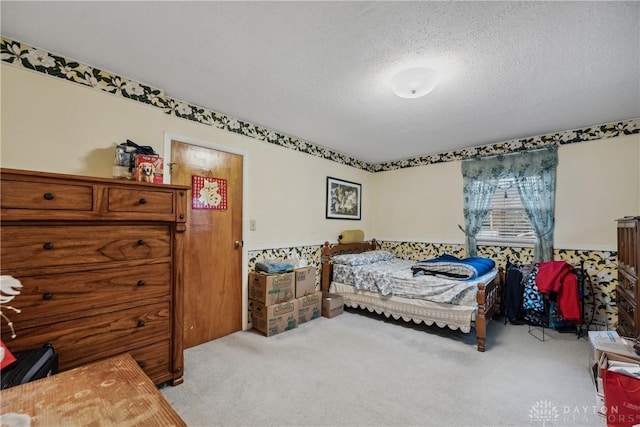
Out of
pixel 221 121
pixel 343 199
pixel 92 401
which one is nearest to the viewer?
pixel 92 401

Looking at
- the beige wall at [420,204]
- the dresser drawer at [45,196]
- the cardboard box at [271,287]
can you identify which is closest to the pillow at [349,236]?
the beige wall at [420,204]

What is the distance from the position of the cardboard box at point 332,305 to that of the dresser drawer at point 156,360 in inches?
81.4

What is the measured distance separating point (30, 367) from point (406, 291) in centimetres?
320

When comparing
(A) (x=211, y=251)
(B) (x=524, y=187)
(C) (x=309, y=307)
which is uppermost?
(B) (x=524, y=187)

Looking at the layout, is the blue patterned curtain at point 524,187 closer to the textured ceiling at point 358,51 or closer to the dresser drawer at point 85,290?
the textured ceiling at point 358,51

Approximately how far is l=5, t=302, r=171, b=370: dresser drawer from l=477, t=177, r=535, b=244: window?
14.0ft

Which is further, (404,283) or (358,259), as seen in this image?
(358,259)

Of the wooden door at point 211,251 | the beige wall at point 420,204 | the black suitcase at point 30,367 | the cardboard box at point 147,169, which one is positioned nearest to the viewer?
the black suitcase at point 30,367

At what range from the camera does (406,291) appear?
335 centimetres

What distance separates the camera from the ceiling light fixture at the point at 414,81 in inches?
83.7

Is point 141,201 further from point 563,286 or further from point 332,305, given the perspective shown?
point 563,286

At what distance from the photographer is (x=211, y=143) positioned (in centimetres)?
303

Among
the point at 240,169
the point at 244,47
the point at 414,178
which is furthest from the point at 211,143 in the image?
the point at 414,178

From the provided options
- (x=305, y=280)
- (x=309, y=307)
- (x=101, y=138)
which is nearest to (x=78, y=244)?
(x=101, y=138)
